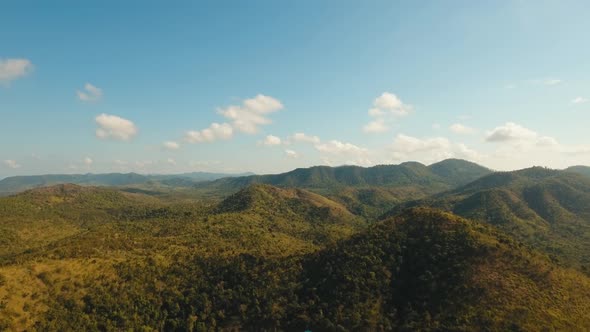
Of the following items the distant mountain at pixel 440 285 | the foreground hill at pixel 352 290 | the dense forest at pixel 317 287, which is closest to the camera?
the distant mountain at pixel 440 285

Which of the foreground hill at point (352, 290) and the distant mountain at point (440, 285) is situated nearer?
the distant mountain at point (440, 285)

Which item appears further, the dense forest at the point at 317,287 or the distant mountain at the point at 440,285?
the dense forest at the point at 317,287

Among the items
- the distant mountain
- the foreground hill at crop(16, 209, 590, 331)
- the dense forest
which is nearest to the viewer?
the distant mountain

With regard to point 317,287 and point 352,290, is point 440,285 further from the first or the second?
point 317,287

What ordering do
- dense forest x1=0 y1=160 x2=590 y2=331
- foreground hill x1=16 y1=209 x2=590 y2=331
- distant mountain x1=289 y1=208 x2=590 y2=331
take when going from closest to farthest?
1. distant mountain x1=289 y1=208 x2=590 y2=331
2. dense forest x1=0 y1=160 x2=590 y2=331
3. foreground hill x1=16 y1=209 x2=590 y2=331

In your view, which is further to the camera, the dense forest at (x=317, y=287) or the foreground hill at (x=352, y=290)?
the foreground hill at (x=352, y=290)

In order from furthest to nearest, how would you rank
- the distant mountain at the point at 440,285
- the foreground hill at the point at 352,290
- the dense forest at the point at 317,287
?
1. the foreground hill at the point at 352,290
2. the dense forest at the point at 317,287
3. the distant mountain at the point at 440,285

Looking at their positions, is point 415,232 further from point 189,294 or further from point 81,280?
point 81,280

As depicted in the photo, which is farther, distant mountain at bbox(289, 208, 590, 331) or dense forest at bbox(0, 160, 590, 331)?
dense forest at bbox(0, 160, 590, 331)

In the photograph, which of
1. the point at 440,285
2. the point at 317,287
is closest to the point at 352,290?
the point at 317,287

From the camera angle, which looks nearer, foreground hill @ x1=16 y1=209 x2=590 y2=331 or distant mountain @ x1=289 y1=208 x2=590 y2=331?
distant mountain @ x1=289 y1=208 x2=590 y2=331
